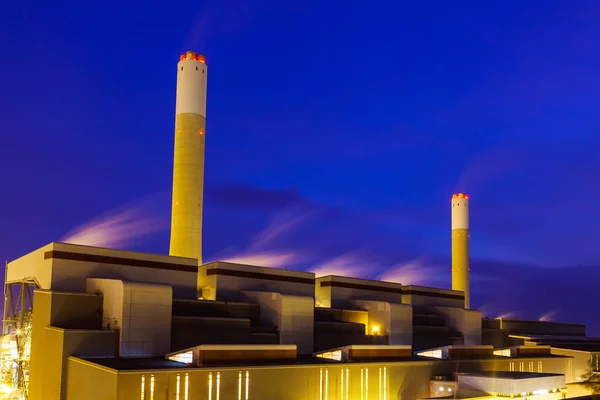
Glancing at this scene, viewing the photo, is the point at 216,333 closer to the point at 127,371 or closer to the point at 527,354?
the point at 127,371

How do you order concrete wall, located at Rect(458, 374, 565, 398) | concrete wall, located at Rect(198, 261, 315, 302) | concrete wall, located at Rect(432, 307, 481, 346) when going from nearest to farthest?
concrete wall, located at Rect(458, 374, 565, 398) < concrete wall, located at Rect(198, 261, 315, 302) < concrete wall, located at Rect(432, 307, 481, 346)

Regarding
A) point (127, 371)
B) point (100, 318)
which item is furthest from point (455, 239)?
point (127, 371)

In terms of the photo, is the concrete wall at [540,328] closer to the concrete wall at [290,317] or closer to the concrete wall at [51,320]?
the concrete wall at [290,317]

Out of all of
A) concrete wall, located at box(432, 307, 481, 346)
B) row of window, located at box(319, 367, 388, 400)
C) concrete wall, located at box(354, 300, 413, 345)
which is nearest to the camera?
row of window, located at box(319, 367, 388, 400)

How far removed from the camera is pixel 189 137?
63875 mm

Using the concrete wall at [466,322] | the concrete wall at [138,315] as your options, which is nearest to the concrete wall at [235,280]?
the concrete wall at [138,315]

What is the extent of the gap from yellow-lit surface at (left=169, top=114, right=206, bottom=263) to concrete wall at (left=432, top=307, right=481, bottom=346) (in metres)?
31.5

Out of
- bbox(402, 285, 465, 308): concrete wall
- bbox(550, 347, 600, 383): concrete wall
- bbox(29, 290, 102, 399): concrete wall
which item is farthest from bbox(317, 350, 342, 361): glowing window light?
bbox(550, 347, 600, 383): concrete wall

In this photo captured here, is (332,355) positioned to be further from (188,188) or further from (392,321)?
(188,188)

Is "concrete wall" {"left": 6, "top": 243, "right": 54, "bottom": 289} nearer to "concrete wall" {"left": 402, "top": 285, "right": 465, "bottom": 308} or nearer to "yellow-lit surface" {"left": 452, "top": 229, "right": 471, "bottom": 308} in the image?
"concrete wall" {"left": 402, "top": 285, "right": 465, "bottom": 308}

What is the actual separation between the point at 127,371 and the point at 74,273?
1516cm

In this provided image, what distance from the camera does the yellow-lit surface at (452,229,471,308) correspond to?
9919cm

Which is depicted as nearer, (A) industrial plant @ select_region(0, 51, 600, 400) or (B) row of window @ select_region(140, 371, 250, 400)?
(B) row of window @ select_region(140, 371, 250, 400)

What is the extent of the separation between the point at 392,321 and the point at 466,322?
57.9ft
